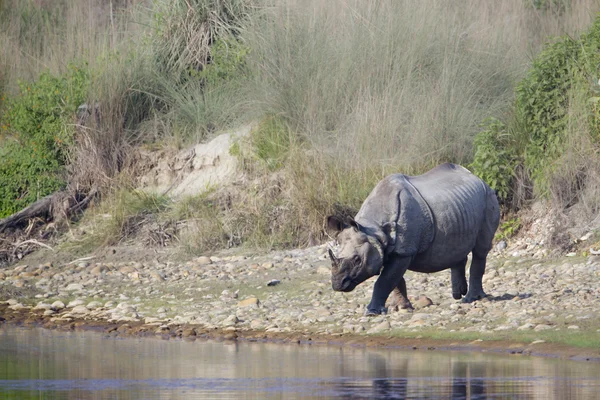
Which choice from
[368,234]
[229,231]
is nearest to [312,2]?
[229,231]

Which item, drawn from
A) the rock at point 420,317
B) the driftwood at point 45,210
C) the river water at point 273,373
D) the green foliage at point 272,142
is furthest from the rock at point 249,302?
the driftwood at point 45,210

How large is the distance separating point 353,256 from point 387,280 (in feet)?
1.28

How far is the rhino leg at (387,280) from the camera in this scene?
963 centimetres

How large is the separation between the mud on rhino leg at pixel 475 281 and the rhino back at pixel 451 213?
23 centimetres

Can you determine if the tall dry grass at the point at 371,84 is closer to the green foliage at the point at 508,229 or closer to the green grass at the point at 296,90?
the green grass at the point at 296,90

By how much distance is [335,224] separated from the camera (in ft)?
31.4

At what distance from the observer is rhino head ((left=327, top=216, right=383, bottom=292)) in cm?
952

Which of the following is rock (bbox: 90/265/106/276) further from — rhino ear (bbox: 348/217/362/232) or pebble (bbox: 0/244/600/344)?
rhino ear (bbox: 348/217/362/232)

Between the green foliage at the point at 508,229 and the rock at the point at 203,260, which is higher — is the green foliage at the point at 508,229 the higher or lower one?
the higher one

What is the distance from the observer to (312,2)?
16.7 meters

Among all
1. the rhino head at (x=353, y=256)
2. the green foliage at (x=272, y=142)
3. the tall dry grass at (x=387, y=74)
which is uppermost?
the tall dry grass at (x=387, y=74)

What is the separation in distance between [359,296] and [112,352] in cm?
298

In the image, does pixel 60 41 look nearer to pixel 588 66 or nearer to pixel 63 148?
pixel 63 148

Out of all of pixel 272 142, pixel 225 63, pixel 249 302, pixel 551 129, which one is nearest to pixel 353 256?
pixel 249 302
